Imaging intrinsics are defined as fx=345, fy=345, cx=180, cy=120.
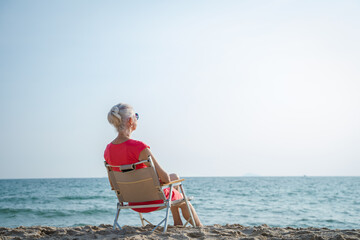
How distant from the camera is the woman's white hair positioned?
12.3 ft

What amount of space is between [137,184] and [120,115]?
2.58ft

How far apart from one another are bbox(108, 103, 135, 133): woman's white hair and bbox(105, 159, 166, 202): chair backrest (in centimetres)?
50

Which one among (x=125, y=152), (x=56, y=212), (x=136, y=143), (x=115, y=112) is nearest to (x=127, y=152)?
(x=125, y=152)

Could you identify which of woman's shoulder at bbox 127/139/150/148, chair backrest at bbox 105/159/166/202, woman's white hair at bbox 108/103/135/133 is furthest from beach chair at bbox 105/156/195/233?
woman's white hair at bbox 108/103/135/133

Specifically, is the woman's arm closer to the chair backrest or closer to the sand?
the chair backrest

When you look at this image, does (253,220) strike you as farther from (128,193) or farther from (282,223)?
(128,193)

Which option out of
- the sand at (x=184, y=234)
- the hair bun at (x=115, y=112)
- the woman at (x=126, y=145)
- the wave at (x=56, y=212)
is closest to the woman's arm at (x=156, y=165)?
the woman at (x=126, y=145)

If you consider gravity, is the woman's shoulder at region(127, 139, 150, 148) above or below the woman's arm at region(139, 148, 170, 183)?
above

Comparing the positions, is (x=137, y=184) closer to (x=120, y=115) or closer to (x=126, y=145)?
(x=126, y=145)

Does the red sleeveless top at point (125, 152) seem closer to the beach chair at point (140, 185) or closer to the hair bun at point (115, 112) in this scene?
the beach chair at point (140, 185)

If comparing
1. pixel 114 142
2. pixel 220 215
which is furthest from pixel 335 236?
pixel 220 215

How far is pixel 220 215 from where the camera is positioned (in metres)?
11.4

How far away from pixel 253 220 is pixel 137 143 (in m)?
7.75

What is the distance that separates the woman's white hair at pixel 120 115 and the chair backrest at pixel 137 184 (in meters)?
0.50
